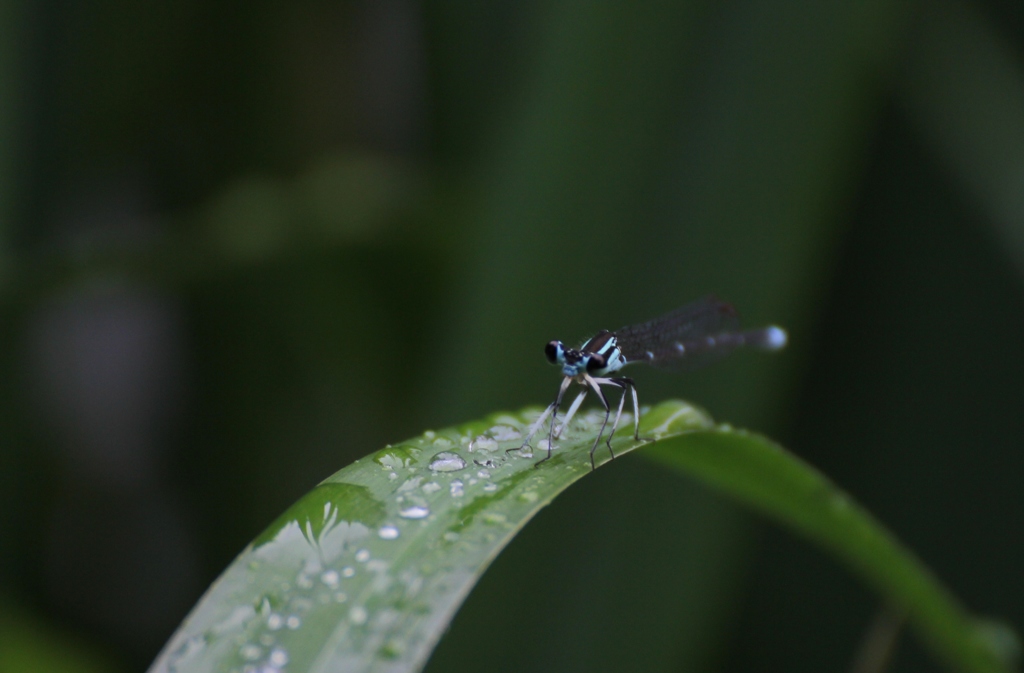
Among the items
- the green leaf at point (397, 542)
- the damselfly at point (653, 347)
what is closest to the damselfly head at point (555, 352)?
the damselfly at point (653, 347)

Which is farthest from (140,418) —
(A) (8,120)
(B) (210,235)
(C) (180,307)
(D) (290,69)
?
(D) (290,69)

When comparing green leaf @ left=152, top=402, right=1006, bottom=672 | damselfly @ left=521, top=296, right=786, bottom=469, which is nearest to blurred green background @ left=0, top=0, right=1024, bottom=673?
damselfly @ left=521, top=296, right=786, bottom=469

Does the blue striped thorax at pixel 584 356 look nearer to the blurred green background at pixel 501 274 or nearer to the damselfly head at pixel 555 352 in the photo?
the damselfly head at pixel 555 352

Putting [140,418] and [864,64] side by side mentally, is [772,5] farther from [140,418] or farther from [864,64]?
[140,418]

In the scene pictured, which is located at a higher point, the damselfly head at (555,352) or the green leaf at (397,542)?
the damselfly head at (555,352)

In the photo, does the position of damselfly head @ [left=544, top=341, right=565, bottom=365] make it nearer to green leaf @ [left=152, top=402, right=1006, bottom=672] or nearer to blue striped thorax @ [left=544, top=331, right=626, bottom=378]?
blue striped thorax @ [left=544, top=331, right=626, bottom=378]

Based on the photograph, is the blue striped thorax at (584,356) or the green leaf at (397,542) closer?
the green leaf at (397,542)

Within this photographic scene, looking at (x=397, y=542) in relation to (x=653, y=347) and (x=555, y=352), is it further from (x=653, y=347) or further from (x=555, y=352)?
(x=653, y=347)

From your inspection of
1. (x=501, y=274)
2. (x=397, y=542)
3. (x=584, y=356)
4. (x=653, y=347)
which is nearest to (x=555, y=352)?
(x=584, y=356)
